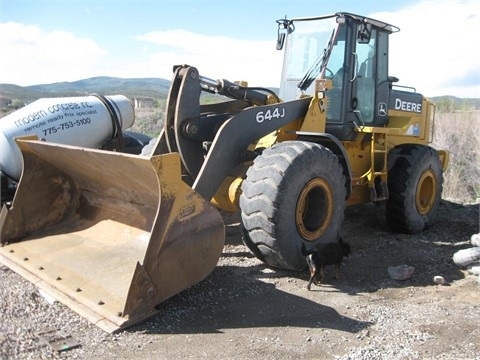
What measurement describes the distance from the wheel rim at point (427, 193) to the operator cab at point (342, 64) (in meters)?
1.10

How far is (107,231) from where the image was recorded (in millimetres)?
5078

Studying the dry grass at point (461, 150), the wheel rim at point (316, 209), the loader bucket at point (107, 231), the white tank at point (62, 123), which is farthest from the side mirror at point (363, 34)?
the white tank at point (62, 123)

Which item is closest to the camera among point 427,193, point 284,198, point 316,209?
point 284,198

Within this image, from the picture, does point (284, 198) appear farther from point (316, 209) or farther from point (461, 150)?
point (461, 150)

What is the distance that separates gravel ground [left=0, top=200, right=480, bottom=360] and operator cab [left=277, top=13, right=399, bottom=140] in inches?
76.4

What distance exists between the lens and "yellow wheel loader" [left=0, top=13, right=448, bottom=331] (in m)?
3.99

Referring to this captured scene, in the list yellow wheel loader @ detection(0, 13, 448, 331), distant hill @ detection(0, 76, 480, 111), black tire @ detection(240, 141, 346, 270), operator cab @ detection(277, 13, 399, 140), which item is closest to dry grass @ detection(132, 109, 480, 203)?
operator cab @ detection(277, 13, 399, 140)

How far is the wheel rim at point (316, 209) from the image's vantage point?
5.07 metres

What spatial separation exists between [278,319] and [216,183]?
143cm

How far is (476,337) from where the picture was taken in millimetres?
3893

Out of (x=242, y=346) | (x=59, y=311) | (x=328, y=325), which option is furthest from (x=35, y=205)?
(x=328, y=325)

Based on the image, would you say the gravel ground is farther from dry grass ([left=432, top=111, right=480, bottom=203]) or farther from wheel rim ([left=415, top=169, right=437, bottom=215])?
dry grass ([left=432, top=111, right=480, bottom=203])

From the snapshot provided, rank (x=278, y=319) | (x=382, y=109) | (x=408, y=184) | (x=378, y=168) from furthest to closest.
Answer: (x=382, y=109) < (x=378, y=168) < (x=408, y=184) < (x=278, y=319)

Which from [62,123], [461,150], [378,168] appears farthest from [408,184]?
[461,150]
